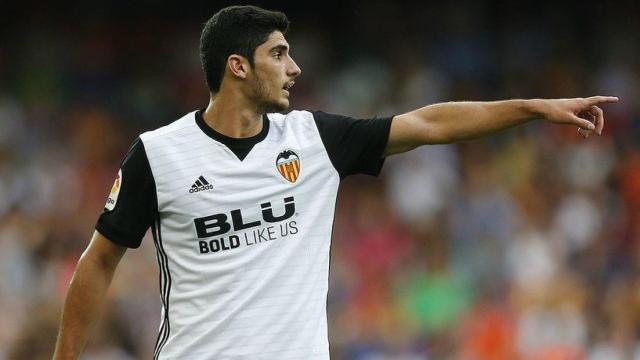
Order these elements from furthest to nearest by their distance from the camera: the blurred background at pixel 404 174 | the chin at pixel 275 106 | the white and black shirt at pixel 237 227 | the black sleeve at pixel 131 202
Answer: the blurred background at pixel 404 174
the chin at pixel 275 106
the black sleeve at pixel 131 202
the white and black shirt at pixel 237 227

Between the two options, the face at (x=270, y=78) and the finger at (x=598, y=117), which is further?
the face at (x=270, y=78)

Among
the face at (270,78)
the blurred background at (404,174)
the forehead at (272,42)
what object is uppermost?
the forehead at (272,42)

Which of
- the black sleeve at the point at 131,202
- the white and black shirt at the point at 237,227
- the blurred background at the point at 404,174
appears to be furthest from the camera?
the blurred background at the point at 404,174

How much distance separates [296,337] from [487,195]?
6.21m

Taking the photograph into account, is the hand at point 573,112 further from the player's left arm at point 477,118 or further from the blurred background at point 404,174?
the blurred background at point 404,174

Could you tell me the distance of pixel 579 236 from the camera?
1012 cm

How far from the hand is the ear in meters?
1.18

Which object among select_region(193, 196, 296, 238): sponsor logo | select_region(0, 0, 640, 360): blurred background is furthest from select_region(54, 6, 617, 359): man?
select_region(0, 0, 640, 360): blurred background

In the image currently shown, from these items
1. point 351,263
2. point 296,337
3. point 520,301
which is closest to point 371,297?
point 351,263

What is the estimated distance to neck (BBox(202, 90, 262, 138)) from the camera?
4.80 meters

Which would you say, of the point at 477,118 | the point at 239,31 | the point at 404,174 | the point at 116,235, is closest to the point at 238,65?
the point at 239,31

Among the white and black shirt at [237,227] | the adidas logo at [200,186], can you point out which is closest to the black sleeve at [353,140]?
the white and black shirt at [237,227]

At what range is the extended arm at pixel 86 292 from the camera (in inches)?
186

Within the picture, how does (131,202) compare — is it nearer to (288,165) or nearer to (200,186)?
(200,186)
